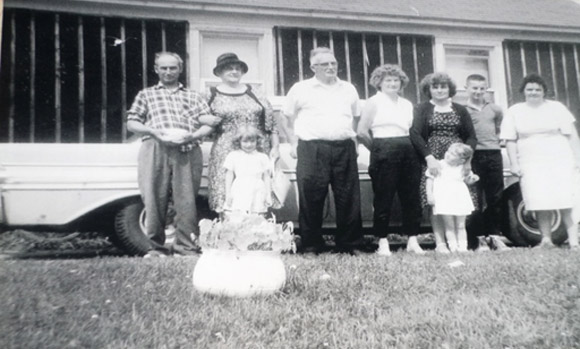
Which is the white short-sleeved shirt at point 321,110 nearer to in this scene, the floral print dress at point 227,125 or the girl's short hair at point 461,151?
the floral print dress at point 227,125

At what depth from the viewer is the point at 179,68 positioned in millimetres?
4113

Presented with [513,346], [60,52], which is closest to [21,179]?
[60,52]

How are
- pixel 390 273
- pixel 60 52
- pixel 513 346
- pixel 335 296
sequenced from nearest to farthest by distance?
pixel 513 346
pixel 335 296
pixel 390 273
pixel 60 52

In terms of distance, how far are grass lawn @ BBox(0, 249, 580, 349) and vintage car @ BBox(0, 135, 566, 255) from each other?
77cm

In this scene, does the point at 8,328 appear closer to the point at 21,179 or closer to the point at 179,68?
the point at 21,179

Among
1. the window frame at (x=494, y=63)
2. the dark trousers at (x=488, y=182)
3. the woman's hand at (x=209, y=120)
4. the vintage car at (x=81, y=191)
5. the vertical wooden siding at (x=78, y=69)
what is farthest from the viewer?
the window frame at (x=494, y=63)

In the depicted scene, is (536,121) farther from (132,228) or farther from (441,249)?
(132,228)

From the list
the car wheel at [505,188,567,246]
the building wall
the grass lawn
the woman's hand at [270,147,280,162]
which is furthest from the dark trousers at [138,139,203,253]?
the car wheel at [505,188,567,246]

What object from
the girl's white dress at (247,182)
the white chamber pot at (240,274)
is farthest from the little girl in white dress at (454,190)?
the white chamber pot at (240,274)

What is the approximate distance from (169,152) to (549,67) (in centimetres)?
663

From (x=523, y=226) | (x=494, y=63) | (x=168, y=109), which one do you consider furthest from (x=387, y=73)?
(x=494, y=63)

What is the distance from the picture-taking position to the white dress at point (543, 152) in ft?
14.2

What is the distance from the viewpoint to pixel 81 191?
398 centimetres

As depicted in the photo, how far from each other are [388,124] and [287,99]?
2.57 feet
